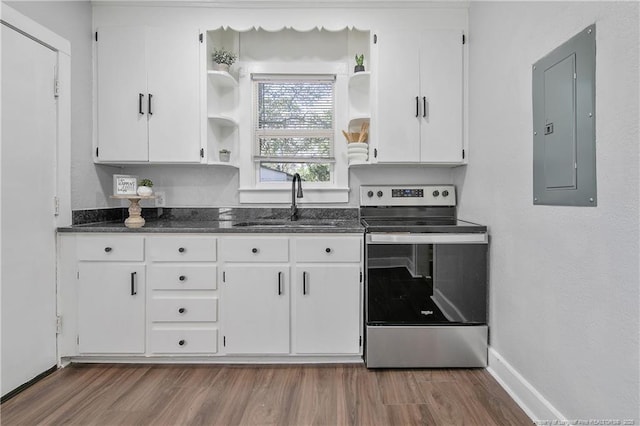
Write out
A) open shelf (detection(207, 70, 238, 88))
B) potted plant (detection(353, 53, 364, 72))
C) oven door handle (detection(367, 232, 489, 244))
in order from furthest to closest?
potted plant (detection(353, 53, 364, 72)) < open shelf (detection(207, 70, 238, 88)) < oven door handle (detection(367, 232, 489, 244))

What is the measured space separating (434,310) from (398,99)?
1451 mm

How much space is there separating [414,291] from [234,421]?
1.21 m

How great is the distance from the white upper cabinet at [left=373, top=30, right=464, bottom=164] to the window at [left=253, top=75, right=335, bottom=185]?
51 cm

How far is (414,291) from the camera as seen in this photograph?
82.5 inches

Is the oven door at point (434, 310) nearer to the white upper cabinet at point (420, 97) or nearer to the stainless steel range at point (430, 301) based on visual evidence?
the stainless steel range at point (430, 301)

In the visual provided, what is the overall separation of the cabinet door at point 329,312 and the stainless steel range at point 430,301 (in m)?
0.09

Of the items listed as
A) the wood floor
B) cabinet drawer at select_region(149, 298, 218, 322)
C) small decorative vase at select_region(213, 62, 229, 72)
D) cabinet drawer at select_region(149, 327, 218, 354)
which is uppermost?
small decorative vase at select_region(213, 62, 229, 72)

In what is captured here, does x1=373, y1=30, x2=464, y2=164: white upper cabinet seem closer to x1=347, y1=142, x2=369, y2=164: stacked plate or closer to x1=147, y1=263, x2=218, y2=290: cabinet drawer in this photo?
x1=347, y1=142, x2=369, y2=164: stacked plate

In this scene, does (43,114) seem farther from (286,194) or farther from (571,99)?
(571,99)

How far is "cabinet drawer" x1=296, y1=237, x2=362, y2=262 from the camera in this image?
213 centimetres

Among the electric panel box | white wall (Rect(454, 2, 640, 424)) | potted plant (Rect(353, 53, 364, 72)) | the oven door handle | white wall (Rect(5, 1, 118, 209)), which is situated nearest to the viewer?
white wall (Rect(454, 2, 640, 424))

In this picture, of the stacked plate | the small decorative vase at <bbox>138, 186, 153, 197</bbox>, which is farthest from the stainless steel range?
the small decorative vase at <bbox>138, 186, 153, 197</bbox>

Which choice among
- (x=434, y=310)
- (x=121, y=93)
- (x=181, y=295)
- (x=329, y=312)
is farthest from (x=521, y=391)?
(x=121, y=93)

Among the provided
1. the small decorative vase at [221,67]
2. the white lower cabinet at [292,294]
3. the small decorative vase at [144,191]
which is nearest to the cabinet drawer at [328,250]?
the white lower cabinet at [292,294]
